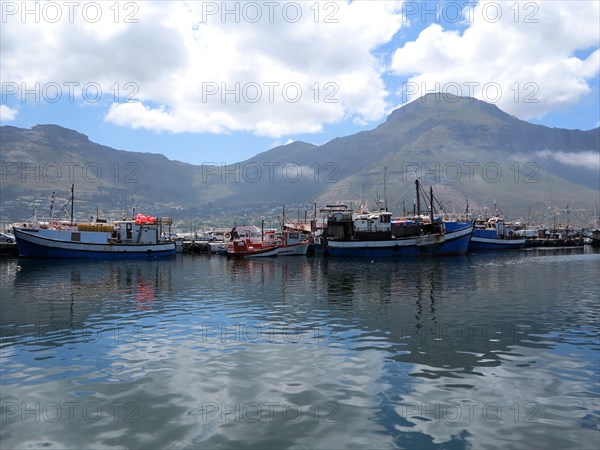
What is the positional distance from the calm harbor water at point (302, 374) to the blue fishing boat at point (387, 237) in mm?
45513

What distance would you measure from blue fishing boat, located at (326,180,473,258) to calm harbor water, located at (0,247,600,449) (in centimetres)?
4551

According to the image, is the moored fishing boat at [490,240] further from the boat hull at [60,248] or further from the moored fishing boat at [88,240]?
the boat hull at [60,248]

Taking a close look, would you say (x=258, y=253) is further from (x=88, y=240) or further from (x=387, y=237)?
(x=88, y=240)

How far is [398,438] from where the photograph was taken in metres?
9.30

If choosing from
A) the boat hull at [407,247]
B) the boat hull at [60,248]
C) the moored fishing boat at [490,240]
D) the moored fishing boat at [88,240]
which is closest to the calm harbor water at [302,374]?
the boat hull at [60,248]

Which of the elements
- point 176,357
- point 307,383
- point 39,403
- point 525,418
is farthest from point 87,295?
point 525,418

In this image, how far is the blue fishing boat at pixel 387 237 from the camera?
73.3 m

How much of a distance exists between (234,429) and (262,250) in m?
68.1

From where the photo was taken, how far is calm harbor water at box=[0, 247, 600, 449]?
9.59 metres

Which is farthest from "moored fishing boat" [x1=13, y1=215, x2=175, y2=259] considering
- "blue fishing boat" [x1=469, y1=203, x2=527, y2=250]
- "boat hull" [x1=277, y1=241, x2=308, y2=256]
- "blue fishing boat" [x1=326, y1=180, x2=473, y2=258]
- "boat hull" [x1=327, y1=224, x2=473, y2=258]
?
"blue fishing boat" [x1=469, y1=203, x2=527, y2=250]

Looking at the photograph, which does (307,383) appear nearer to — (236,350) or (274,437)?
(274,437)

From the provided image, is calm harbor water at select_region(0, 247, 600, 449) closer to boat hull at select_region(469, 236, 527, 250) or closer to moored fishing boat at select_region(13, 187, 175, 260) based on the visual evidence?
moored fishing boat at select_region(13, 187, 175, 260)

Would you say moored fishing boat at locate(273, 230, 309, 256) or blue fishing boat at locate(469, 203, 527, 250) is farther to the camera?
blue fishing boat at locate(469, 203, 527, 250)

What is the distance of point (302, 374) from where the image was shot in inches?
522
